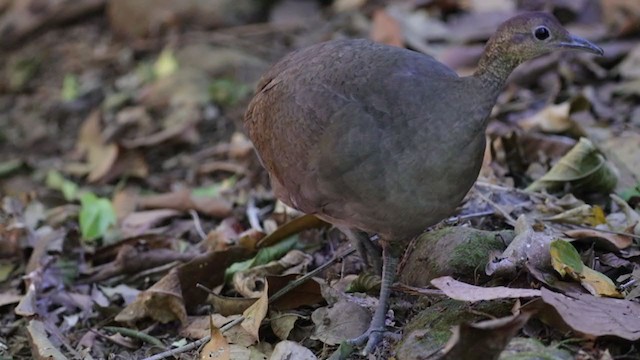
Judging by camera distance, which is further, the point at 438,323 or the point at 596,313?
the point at 438,323

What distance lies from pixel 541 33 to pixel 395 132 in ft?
1.51

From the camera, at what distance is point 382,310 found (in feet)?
9.17

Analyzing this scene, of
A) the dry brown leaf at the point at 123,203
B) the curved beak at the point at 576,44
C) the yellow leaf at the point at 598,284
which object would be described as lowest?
the dry brown leaf at the point at 123,203

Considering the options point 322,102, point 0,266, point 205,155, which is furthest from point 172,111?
point 322,102

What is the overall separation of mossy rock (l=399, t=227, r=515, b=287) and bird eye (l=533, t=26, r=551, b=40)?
2.16 ft

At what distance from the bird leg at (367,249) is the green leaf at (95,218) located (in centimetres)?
145

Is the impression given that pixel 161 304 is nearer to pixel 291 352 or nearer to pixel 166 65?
pixel 291 352

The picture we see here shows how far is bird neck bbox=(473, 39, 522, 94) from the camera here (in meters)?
2.57

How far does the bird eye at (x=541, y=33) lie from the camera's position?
254 centimetres

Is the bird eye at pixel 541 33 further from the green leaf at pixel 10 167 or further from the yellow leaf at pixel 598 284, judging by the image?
the green leaf at pixel 10 167

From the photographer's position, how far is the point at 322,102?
8.96ft

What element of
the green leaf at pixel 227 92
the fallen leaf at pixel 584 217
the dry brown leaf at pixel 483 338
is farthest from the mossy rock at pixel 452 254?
the green leaf at pixel 227 92

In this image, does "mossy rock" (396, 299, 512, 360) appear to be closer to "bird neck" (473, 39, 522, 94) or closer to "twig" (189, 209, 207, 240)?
"bird neck" (473, 39, 522, 94)

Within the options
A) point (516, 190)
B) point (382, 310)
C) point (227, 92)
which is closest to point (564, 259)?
point (382, 310)
